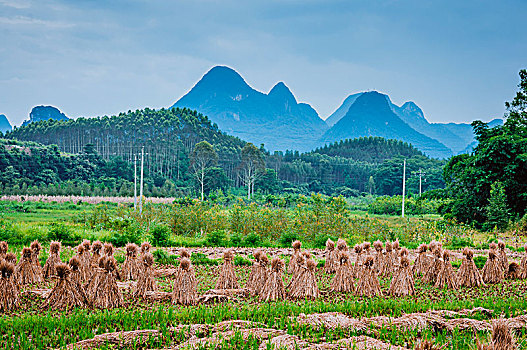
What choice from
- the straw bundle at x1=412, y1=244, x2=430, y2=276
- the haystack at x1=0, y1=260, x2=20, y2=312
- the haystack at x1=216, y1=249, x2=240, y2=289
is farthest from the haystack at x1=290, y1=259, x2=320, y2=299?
the haystack at x1=0, y1=260, x2=20, y2=312

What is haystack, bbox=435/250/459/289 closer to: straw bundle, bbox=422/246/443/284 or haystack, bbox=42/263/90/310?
straw bundle, bbox=422/246/443/284

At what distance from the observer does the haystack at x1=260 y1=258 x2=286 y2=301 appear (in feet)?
23.5

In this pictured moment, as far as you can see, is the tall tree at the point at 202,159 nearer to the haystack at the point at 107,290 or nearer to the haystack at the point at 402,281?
the haystack at the point at 402,281

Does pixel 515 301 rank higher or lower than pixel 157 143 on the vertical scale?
lower

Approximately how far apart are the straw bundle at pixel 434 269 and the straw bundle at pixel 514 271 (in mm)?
2091

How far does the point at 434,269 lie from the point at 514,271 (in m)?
2.30

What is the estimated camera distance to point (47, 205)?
31.4 metres

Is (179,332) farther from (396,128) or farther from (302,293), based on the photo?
(396,128)

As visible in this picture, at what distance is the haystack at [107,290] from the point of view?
6.46 metres

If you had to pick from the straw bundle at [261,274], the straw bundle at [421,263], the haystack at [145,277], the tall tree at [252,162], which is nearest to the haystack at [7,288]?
the haystack at [145,277]

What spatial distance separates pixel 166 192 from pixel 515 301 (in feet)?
142

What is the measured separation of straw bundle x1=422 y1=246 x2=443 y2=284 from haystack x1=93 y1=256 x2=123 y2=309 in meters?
6.04

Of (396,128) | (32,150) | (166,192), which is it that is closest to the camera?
(166,192)

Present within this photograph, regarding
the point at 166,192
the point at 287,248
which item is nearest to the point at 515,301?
the point at 287,248
